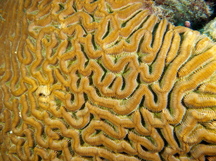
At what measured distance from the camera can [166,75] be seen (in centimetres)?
229

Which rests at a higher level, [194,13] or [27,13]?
[27,13]

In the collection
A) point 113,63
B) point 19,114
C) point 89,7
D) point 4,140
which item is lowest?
point 4,140

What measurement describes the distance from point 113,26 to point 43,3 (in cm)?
165

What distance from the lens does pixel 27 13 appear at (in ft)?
10.6

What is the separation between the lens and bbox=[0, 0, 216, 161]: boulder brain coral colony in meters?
2.20

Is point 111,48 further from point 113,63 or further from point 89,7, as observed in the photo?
point 89,7

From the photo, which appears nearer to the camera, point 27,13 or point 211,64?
point 211,64

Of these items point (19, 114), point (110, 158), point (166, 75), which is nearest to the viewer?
point (166, 75)

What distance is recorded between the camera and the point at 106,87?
2.51 metres

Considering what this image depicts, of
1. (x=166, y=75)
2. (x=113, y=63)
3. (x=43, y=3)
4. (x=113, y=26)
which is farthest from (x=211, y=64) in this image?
(x=43, y=3)

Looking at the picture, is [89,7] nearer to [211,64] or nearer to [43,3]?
[43,3]

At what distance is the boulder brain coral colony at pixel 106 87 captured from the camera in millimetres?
2203

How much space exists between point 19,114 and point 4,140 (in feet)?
2.37

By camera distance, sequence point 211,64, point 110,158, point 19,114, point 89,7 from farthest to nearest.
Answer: point 19,114 → point 89,7 → point 110,158 → point 211,64
